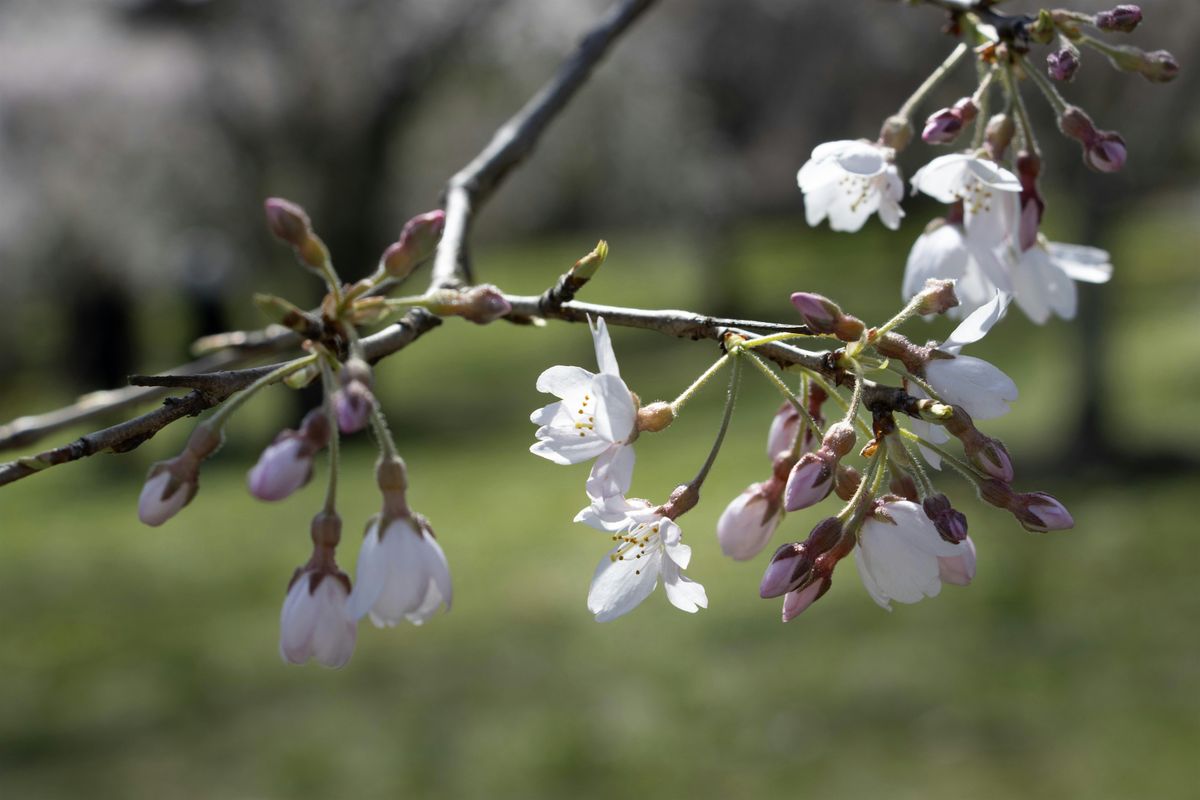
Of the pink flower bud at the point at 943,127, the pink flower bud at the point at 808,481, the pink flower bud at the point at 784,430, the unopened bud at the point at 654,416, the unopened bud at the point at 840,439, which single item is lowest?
the pink flower bud at the point at 784,430

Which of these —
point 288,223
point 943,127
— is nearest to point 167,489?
point 288,223

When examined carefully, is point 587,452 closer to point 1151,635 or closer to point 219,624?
point 1151,635

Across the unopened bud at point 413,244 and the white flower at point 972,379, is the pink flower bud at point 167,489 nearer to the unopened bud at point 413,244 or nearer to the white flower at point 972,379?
the unopened bud at point 413,244

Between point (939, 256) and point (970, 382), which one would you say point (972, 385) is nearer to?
point (970, 382)

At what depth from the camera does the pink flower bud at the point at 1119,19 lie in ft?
3.33

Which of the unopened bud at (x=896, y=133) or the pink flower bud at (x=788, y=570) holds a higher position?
the unopened bud at (x=896, y=133)

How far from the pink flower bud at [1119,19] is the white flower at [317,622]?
2.42 feet

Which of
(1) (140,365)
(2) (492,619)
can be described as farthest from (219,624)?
(1) (140,365)

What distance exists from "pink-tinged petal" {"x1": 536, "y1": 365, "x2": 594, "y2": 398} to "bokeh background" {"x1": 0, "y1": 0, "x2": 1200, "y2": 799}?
2.13 feet

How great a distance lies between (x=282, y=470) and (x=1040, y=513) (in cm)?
49

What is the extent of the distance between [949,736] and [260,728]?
2312 millimetres

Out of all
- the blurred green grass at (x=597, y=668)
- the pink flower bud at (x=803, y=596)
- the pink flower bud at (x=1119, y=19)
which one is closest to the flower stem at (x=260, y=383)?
the pink flower bud at (x=803, y=596)

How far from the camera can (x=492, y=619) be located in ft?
17.4

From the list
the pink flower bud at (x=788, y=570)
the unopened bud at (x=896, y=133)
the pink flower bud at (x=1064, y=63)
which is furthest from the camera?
the unopened bud at (x=896, y=133)
